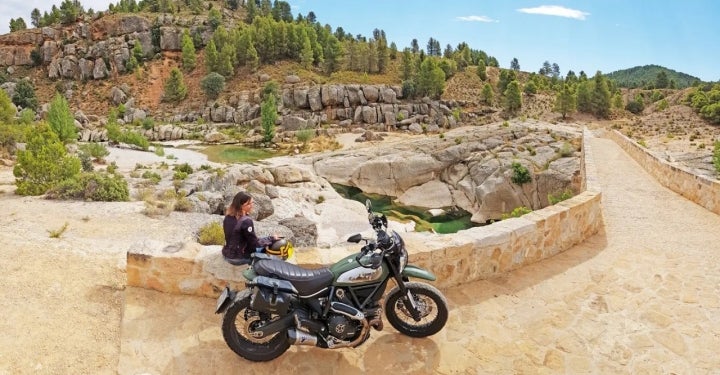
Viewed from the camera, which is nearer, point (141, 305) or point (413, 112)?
point (141, 305)

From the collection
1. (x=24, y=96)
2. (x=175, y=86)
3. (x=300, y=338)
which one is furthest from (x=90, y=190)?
(x=24, y=96)

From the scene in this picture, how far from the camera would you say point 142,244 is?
627 cm

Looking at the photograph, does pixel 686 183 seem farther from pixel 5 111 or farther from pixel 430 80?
pixel 430 80

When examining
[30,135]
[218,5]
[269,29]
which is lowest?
[30,135]

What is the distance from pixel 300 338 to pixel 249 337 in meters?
0.61

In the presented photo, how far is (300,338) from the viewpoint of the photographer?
14.8 feet

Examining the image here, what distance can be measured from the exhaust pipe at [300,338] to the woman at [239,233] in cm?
133

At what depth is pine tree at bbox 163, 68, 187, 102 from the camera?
8519cm

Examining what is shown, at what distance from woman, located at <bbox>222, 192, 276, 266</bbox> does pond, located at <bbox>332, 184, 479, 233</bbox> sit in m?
24.1

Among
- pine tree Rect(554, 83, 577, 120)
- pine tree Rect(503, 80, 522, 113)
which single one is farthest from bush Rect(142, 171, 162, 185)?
pine tree Rect(554, 83, 577, 120)

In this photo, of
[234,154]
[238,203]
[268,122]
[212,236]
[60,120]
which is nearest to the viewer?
[238,203]

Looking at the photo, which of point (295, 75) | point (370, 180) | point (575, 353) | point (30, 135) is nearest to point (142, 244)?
point (575, 353)

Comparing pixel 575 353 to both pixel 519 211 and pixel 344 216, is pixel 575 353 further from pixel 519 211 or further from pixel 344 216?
pixel 344 216

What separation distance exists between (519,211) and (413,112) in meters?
61.3
